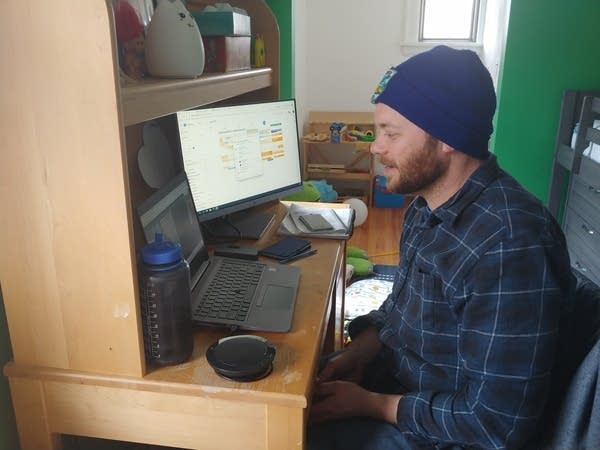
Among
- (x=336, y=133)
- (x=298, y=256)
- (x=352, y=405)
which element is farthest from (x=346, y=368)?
(x=336, y=133)

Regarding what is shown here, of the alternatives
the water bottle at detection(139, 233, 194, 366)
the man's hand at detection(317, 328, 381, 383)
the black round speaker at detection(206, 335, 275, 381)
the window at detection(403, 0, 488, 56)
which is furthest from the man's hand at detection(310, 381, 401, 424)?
the window at detection(403, 0, 488, 56)

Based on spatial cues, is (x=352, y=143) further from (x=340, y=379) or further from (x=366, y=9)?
(x=340, y=379)

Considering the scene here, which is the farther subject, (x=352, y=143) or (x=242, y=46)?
(x=352, y=143)

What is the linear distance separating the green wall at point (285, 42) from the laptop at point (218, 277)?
1.92m

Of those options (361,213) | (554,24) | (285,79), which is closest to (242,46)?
(285,79)

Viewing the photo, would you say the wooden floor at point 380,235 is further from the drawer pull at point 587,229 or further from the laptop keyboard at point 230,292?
the laptop keyboard at point 230,292

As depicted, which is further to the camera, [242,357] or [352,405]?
[352,405]

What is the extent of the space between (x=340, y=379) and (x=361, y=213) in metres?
2.73

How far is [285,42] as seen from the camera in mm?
3197

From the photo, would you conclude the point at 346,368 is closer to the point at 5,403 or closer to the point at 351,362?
the point at 351,362

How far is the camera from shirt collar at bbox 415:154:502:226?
1.04 metres

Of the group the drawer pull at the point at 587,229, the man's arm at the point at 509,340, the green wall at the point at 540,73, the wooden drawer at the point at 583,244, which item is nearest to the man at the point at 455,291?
the man's arm at the point at 509,340

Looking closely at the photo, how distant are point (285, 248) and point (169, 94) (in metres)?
0.64

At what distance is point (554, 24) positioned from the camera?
2.78 meters
